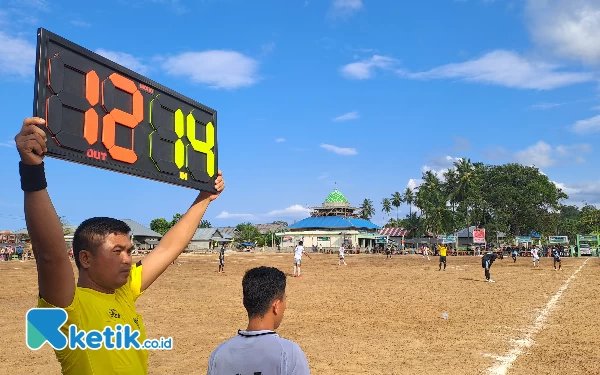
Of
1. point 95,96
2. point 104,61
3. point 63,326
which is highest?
point 104,61

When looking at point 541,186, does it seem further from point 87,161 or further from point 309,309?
point 87,161

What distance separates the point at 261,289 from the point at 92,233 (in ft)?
3.59

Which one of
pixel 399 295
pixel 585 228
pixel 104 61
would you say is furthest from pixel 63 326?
pixel 585 228

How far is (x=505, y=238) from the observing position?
85.5 metres

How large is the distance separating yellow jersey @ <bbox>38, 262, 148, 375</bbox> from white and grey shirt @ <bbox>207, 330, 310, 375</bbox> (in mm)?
504

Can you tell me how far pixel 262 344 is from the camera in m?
2.81

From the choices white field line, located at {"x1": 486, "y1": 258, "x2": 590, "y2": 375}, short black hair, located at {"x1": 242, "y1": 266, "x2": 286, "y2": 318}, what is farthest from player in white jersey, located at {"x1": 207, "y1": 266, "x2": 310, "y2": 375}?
white field line, located at {"x1": 486, "y1": 258, "x2": 590, "y2": 375}

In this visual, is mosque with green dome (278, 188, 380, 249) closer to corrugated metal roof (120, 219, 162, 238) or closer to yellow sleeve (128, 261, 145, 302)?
corrugated metal roof (120, 219, 162, 238)

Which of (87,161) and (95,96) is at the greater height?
(95,96)

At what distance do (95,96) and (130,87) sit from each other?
0.32 m

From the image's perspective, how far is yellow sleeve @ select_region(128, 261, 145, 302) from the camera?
3.40 metres

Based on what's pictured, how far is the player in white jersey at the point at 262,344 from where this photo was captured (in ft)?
8.91

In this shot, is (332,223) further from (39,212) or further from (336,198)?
(39,212)

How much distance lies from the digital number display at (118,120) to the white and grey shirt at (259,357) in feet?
4.13
